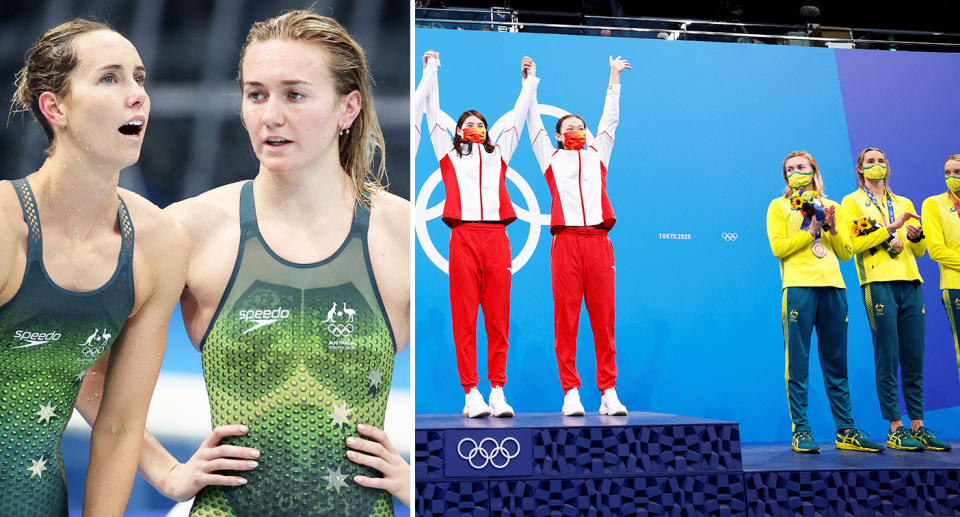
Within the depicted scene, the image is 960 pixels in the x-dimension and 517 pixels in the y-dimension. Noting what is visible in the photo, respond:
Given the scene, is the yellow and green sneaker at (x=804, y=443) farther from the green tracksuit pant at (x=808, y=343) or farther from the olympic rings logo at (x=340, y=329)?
the olympic rings logo at (x=340, y=329)

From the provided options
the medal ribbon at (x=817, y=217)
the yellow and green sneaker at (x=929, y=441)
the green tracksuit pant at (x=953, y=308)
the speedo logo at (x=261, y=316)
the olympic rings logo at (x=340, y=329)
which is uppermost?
the medal ribbon at (x=817, y=217)

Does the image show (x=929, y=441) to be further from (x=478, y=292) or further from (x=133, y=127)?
(x=133, y=127)

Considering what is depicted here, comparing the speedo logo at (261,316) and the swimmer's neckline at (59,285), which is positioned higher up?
the swimmer's neckline at (59,285)

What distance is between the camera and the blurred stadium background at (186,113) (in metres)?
1.90

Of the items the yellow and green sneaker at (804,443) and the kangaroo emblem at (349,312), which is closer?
the kangaroo emblem at (349,312)

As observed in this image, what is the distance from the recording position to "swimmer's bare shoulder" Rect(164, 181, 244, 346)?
193 centimetres

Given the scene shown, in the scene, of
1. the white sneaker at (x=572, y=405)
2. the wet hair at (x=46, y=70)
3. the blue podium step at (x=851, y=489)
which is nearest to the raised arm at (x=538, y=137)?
the white sneaker at (x=572, y=405)

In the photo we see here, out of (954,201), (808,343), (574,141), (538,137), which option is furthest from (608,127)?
(954,201)

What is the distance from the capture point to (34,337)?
1.80 metres

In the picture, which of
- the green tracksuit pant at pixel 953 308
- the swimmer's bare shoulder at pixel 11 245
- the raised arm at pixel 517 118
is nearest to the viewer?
the swimmer's bare shoulder at pixel 11 245

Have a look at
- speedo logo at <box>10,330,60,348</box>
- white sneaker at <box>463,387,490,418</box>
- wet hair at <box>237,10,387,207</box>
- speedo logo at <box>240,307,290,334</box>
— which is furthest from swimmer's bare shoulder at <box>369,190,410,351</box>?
white sneaker at <box>463,387,490,418</box>

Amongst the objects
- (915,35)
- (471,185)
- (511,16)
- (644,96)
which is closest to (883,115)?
(915,35)

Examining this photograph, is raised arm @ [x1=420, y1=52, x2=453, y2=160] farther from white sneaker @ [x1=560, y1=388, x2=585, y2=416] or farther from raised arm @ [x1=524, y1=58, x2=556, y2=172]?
white sneaker @ [x1=560, y1=388, x2=585, y2=416]

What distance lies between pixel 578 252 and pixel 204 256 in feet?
8.93
